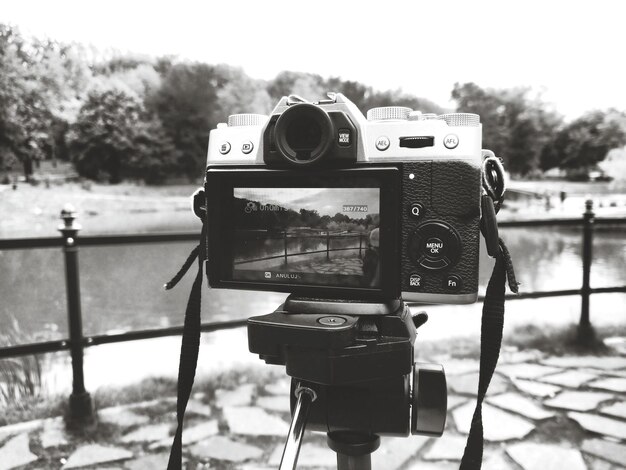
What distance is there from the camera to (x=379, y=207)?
0.77m

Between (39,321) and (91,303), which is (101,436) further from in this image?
(91,303)

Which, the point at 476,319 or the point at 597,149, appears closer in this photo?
the point at 476,319

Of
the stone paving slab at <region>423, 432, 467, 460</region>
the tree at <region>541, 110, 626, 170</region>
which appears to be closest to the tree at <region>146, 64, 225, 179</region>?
the tree at <region>541, 110, 626, 170</region>

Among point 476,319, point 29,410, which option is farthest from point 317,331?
point 476,319

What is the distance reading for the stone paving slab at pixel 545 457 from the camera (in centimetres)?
174

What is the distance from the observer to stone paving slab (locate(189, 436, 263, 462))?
1821 millimetres

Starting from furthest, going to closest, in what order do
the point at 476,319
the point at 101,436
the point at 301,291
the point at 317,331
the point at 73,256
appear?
1. the point at 476,319
2. the point at 73,256
3. the point at 101,436
4. the point at 301,291
5. the point at 317,331

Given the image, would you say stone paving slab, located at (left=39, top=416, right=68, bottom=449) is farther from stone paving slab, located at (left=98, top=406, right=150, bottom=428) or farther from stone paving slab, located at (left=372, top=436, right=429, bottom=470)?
stone paving slab, located at (left=372, top=436, right=429, bottom=470)

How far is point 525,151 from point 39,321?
4277 mm

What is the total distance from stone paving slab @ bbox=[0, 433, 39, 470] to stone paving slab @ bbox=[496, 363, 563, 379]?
2083 mm

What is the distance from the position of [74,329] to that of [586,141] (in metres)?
4.54

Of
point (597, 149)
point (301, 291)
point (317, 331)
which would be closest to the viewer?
point (317, 331)

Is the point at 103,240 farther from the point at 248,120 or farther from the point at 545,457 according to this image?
the point at 545,457

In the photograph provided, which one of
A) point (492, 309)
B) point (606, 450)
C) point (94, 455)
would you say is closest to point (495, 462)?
point (606, 450)
